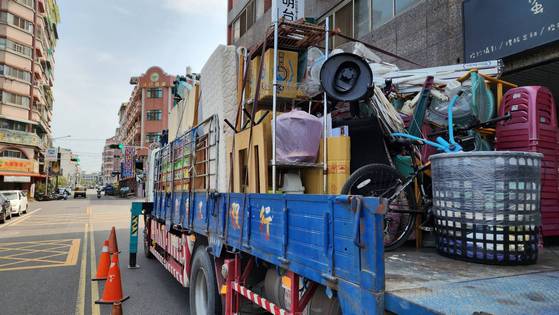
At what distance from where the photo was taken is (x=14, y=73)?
144 ft

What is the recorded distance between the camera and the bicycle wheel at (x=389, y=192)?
349 cm

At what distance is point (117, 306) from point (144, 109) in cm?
6787

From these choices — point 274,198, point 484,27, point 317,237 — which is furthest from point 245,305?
point 484,27

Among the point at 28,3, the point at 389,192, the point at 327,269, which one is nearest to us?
the point at 327,269

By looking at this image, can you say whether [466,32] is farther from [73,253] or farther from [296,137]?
[73,253]

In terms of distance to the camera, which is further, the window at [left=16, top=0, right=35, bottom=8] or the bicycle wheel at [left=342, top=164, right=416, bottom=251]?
the window at [left=16, top=0, right=35, bottom=8]

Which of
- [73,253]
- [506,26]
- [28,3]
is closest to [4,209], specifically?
[73,253]

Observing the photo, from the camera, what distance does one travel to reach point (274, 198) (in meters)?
3.10

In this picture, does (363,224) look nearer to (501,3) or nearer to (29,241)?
(501,3)

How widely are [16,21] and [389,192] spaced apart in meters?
52.8

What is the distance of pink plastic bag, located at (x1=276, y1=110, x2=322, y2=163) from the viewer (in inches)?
156

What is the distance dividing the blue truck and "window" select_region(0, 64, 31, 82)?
47.6 metres

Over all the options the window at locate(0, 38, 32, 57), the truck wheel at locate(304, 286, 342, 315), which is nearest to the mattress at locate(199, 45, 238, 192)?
the truck wheel at locate(304, 286, 342, 315)

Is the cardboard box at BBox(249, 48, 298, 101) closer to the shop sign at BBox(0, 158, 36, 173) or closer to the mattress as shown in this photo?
the mattress
